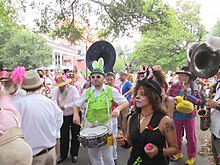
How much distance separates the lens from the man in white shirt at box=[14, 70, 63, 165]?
2.94 m

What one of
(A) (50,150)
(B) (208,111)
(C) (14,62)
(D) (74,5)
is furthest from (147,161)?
(C) (14,62)

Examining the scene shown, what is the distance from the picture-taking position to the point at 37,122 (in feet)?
9.76

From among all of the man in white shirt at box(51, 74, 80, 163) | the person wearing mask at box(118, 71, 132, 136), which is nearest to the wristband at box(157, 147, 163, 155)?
the man in white shirt at box(51, 74, 80, 163)

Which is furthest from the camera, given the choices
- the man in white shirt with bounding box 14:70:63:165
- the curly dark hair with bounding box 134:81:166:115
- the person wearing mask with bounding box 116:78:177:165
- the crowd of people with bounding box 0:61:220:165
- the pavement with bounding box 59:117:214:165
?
the pavement with bounding box 59:117:214:165

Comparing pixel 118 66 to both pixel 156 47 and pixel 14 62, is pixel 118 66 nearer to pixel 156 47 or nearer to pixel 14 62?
pixel 156 47

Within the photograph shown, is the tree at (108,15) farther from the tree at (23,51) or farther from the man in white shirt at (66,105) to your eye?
the tree at (23,51)

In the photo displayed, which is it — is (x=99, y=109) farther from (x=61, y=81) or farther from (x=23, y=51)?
(x=23, y=51)

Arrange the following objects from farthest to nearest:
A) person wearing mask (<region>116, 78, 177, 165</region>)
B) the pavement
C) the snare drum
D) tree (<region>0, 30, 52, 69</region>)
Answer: tree (<region>0, 30, 52, 69</region>) → the pavement → the snare drum → person wearing mask (<region>116, 78, 177, 165</region>)

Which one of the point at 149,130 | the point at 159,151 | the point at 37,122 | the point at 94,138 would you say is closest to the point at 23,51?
the point at 94,138

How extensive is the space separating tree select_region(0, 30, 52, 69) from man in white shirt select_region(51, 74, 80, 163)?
20426mm

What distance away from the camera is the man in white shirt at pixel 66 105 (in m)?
5.17

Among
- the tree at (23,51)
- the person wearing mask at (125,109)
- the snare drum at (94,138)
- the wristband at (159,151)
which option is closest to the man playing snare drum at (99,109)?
the snare drum at (94,138)

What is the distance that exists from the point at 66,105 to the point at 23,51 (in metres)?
21.9

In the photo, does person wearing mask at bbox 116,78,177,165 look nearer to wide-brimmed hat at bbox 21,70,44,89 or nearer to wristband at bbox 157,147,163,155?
wristband at bbox 157,147,163,155
